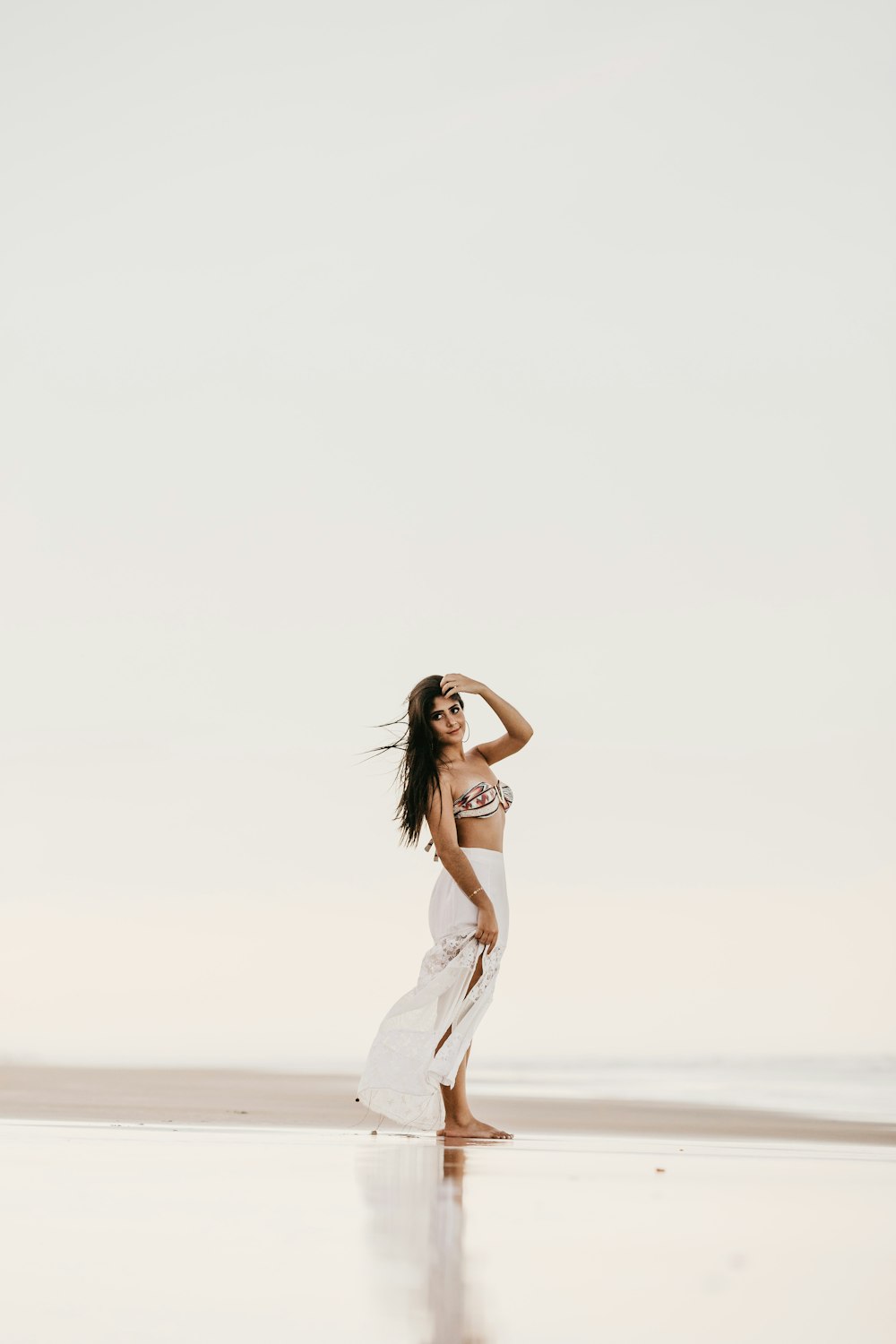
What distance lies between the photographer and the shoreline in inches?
138

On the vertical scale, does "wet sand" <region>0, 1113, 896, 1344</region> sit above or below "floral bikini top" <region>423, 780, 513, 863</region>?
below

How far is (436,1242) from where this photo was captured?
1.29 m

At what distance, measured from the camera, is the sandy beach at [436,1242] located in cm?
95

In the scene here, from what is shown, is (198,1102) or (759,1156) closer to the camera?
(759,1156)

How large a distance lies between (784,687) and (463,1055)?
427 cm

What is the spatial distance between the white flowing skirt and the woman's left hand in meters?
0.37

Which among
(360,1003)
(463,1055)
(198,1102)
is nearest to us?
(463,1055)

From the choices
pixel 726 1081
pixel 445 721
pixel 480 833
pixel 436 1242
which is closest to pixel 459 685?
pixel 445 721

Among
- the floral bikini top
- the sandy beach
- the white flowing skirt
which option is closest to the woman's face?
the floral bikini top

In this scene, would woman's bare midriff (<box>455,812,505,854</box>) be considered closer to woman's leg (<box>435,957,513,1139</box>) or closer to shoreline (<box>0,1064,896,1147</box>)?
woman's leg (<box>435,957,513,1139</box>)

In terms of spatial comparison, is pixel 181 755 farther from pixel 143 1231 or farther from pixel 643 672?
pixel 143 1231

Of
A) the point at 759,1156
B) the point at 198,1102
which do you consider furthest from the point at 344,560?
the point at 759,1156

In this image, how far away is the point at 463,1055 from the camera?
329cm

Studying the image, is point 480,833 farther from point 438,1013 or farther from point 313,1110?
point 313,1110
